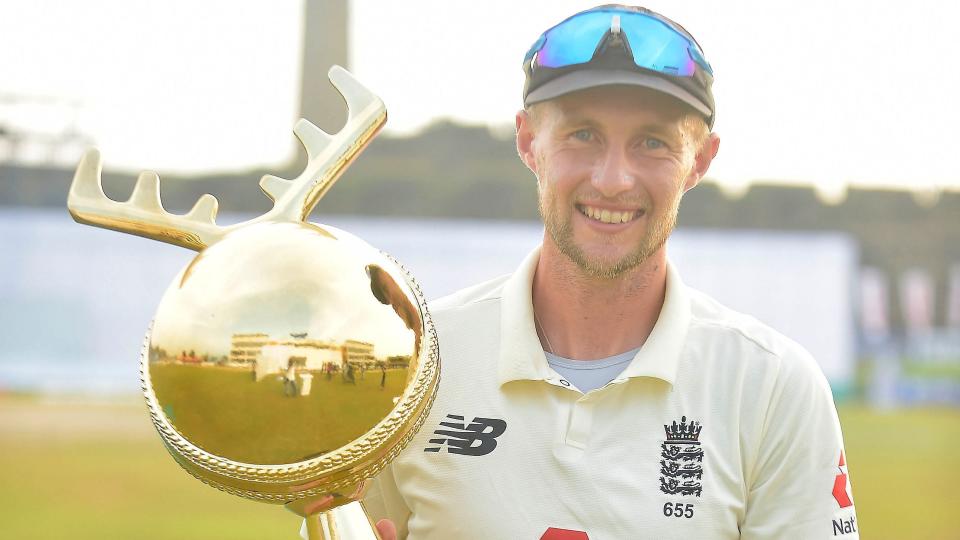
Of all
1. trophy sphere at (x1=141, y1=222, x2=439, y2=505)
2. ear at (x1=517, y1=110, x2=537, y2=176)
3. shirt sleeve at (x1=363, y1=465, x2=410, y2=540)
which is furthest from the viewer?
ear at (x1=517, y1=110, x2=537, y2=176)

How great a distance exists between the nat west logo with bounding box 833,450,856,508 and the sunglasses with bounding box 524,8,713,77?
559 millimetres

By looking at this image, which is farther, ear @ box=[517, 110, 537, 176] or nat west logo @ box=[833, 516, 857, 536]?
ear @ box=[517, 110, 537, 176]

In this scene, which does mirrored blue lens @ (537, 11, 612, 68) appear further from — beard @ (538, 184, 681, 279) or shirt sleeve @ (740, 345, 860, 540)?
shirt sleeve @ (740, 345, 860, 540)

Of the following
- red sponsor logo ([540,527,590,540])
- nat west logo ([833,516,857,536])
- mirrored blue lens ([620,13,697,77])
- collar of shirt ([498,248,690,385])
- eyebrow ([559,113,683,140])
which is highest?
mirrored blue lens ([620,13,697,77])

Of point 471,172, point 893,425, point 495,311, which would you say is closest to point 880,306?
point 893,425

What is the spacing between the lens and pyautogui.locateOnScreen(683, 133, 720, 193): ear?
5.74 feet

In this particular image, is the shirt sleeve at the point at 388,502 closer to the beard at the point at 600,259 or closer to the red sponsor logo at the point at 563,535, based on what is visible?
the red sponsor logo at the point at 563,535

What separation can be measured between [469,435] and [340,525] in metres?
0.43

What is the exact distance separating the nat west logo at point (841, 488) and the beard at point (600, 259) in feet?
1.23

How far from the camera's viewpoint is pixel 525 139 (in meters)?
1.84

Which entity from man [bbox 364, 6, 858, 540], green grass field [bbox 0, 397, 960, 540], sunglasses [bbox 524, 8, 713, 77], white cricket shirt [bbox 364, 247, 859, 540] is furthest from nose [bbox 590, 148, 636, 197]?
Answer: green grass field [bbox 0, 397, 960, 540]

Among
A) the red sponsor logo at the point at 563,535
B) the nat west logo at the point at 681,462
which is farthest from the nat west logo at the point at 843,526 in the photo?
the red sponsor logo at the point at 563,535

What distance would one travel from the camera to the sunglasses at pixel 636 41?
1576 millimetres

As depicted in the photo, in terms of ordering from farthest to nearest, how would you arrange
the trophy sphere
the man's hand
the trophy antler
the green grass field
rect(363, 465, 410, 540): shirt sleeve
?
the green grass field → rect(363, 465, 410, 540): shirt sleeve → the man's hand → the trophy antler → the trophy sphere
